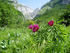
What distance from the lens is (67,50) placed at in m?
1.14

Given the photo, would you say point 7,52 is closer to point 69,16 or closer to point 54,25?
point 54,25

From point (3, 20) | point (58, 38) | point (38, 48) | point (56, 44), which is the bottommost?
point (3, 20)

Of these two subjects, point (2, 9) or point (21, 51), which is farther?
point (2, 9)

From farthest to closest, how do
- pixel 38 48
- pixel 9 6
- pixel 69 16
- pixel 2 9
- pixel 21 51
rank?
pixel 9 6
pixel 2 9
pixel 69 16
pixel 38 48
pixel 21 51

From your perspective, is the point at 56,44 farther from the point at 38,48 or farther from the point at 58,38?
the point at 38,48

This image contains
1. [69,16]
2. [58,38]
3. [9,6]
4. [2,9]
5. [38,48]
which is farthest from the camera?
[9,6]

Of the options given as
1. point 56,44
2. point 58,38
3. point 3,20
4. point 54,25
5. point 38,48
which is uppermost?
point 54,25

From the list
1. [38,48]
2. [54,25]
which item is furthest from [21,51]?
[54,25]

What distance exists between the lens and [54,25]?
1128 mm

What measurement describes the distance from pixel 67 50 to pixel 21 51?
2.35ft

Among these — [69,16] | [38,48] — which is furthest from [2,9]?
[38,48]

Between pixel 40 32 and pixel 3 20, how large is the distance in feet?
33.8

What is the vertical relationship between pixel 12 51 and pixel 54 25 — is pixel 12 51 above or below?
below

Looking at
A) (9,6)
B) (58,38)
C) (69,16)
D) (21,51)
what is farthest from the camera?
(9,6)
